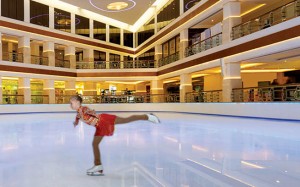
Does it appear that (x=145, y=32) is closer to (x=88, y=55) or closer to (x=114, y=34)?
Result: (x=114, y=34)

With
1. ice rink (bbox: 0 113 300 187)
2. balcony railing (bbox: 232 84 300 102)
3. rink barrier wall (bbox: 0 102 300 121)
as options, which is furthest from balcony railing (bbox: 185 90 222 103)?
ice rink (bbox: 0 113 300 187)

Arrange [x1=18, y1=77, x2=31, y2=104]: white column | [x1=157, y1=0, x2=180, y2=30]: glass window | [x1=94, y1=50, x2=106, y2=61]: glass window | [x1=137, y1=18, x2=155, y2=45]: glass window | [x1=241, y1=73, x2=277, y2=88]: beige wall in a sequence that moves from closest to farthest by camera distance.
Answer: [x1=241, y1=73, x2=277, y2=88]: beige wall, [x1=18, y1=77, x2=31, y2=104]: white column, [x1=157, y1=0, x2=180, y2=30]: glass window, [x1=137, y1=18, x2=155, y2=45]: glass window, [x1=94, y1=50, x2=106, y2=61]: glass window

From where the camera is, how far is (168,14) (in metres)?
28.2

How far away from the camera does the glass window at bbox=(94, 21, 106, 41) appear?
34.2 m

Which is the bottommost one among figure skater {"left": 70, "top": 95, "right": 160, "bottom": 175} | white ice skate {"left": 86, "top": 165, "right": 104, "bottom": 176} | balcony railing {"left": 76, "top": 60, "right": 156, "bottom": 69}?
white ice skate {"left": 86, "top": 165, "right": 104, "bottom": 176}

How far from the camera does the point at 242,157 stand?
5.50 m

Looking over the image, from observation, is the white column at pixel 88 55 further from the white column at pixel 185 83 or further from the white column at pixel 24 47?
the white column at pixel 185 83

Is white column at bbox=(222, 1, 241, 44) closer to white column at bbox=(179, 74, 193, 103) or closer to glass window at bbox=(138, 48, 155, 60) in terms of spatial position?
white column at bbox=(179, 74, 193, 103)

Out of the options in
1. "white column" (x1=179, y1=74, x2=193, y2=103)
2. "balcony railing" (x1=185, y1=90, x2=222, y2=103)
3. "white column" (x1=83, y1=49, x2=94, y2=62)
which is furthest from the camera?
"white column" (x1=83, y1=49, x2=94, y2=62)

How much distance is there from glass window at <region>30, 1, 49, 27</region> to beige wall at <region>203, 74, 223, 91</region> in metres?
15.4

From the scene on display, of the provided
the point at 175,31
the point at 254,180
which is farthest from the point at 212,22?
the point at 254,180

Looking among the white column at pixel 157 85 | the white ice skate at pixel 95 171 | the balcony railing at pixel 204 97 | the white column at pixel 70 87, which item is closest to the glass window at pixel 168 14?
the white column at pixel 157 85

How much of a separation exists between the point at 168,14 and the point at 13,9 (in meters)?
13.1

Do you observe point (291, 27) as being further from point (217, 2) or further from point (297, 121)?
point (217, 2)
